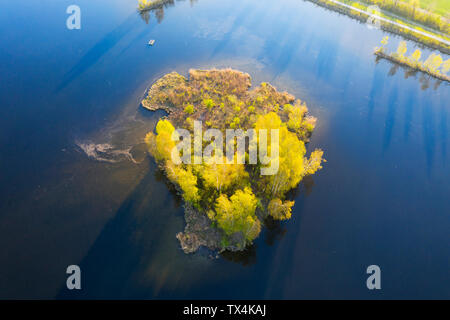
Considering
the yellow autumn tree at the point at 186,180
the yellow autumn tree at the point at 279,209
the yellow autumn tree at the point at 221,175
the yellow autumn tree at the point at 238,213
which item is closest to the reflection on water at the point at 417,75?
the yellow autumn tree at the point at 279,209

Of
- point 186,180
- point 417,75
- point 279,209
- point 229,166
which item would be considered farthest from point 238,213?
point 417,75

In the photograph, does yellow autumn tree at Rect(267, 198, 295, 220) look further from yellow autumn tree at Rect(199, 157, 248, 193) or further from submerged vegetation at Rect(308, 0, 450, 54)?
submerged vegetation at Rect(308, 0, 450, 54)

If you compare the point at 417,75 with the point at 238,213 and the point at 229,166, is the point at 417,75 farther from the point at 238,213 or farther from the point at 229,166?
the point at 238,213

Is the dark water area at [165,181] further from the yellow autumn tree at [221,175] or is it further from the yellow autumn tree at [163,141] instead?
the yellow autumn tree at [221,175]

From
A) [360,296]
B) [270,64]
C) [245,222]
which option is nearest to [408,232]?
[360,296]

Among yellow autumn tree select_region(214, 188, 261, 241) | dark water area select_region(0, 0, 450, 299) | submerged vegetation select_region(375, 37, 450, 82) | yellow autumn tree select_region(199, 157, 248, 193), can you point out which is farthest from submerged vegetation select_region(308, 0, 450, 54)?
yellow autumn tree select_region(214, 188, 261, 241)
